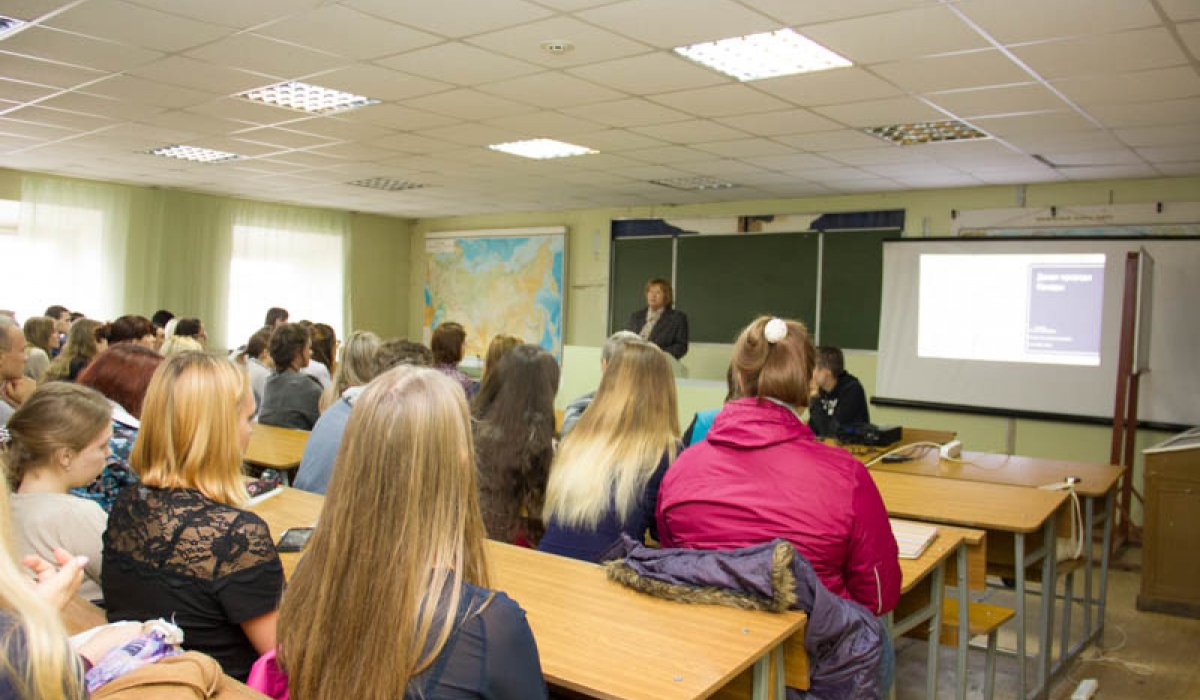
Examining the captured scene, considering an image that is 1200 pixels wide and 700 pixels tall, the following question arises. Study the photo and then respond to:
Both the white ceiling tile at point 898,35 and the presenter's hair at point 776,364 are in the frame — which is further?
the white ceiling tile at point 898,35

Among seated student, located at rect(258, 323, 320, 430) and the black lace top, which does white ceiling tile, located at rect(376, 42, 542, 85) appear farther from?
the black lace top

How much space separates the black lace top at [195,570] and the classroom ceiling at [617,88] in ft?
8.04

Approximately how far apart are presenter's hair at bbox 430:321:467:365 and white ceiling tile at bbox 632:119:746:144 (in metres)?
2.08

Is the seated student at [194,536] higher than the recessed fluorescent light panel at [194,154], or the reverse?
the recessed fluorescent light panel at [194,154]

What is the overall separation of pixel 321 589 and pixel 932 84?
4065 millimetres

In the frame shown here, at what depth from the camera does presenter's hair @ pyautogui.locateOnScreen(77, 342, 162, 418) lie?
2.88m

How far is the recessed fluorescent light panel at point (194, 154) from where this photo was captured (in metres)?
7.15

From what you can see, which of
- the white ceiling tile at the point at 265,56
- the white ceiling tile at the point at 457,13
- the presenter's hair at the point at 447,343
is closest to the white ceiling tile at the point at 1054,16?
the white ceiling tile at the point at 457,13

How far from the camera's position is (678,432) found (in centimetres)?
270


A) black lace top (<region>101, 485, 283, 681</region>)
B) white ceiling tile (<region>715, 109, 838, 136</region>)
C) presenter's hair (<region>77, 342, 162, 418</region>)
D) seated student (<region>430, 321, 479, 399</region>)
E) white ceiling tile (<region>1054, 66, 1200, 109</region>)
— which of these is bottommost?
black lace top (<region>101, 485, 283, 681</region>)

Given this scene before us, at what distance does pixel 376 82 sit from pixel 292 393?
176cm

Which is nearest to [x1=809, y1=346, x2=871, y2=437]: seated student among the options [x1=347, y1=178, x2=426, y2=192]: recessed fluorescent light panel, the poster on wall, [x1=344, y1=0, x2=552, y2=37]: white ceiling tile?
[x1=344, y1=0, x2=552, y2=37]: white ceiling tile

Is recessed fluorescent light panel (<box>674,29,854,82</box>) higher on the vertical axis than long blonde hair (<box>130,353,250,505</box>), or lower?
higher

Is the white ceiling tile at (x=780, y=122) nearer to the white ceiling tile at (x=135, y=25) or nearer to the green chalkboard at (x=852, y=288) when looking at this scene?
the green chalkboard at (x=852, y=288)
